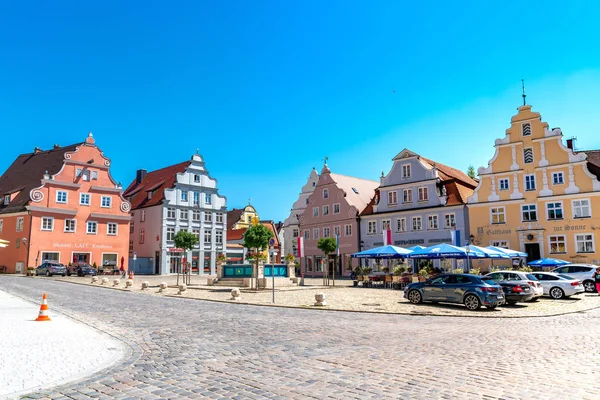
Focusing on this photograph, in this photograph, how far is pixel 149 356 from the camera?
911 cm

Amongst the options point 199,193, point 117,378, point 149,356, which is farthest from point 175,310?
point 199,193

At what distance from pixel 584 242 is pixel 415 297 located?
76.4ft

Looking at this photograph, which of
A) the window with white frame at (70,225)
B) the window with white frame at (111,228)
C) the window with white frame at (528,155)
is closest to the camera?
the window with white frame at (528,155)

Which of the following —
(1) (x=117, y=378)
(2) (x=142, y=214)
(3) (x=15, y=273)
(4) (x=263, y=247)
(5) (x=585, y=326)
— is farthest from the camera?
(2) (x=142, y=214)

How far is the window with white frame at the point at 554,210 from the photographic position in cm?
3903

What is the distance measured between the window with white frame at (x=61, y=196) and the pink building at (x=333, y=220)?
2669 cm

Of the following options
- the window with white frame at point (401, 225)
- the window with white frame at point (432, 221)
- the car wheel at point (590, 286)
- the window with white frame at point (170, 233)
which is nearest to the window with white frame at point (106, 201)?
the window with white frame at point (170, 233)

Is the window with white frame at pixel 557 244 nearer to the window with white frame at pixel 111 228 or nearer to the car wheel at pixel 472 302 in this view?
the car wheel at pixel 472 302

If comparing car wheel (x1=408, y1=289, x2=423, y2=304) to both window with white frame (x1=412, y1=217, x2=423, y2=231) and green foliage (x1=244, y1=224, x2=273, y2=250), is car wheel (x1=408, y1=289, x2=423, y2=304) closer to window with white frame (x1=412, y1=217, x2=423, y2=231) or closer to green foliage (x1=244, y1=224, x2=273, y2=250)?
green foliage (x1=244, y1=224, x2=273, y2=250)

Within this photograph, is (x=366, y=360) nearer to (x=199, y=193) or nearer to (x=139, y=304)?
(x=139, y=304)

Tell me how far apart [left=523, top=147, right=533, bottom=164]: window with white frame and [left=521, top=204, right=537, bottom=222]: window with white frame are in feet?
12.9

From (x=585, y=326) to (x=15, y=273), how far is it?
5190 centimetres

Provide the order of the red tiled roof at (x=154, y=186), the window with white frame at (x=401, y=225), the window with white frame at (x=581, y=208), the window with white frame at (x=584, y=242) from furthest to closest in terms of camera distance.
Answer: the red tiled roof at (x=154, y=186)
the window with white frame at (x=401, y=225)
the window with white frame at (x=581, y=208)
the window with white frame at (x=584, y=242)

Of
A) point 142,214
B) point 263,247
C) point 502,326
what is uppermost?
point 142,214
